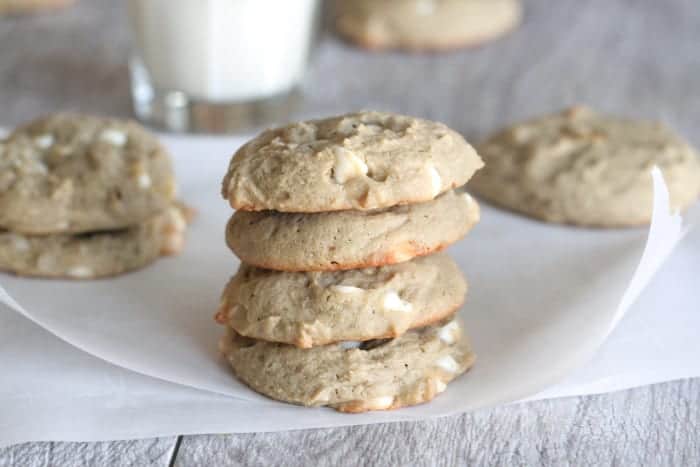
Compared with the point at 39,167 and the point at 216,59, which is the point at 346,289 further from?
the point at 216,59

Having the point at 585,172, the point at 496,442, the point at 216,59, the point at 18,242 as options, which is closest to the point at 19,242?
the point at 18,242

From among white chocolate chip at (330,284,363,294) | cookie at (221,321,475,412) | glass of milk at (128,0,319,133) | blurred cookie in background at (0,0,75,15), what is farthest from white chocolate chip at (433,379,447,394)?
blurred cookie in background at (0,0,75,15)

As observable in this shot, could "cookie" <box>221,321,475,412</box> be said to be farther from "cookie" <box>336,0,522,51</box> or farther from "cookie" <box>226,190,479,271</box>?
"cookie" <box>336,0,522,51</box>

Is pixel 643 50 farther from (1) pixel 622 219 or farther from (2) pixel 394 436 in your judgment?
(2) pixel 394 436

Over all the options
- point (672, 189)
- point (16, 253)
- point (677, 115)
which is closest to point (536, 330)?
point (672, 189)

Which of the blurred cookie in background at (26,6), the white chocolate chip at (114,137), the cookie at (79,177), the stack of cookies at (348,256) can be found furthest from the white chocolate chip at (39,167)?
the blurred cookie in background at (26,6)
